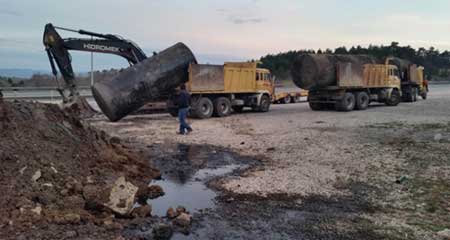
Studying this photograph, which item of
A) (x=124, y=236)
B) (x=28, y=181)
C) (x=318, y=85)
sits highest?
(x=318, y=85)

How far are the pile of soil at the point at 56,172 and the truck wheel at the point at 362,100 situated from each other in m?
17.3

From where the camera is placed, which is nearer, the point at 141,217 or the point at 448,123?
the point at 141,217

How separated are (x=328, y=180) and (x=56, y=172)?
514 cm

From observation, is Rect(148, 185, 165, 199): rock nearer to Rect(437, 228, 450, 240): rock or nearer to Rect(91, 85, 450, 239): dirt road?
Rect(91, 85, 450, 239): dirt road

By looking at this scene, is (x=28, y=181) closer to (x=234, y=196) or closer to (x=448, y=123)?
(x=234, y=196)

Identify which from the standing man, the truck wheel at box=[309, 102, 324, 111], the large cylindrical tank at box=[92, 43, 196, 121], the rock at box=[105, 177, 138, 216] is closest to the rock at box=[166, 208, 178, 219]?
the rock at box=[105, 177, 138, 216]

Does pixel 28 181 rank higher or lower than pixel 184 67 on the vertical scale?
lower

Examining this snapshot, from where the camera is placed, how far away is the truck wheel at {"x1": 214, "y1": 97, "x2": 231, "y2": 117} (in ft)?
73.2

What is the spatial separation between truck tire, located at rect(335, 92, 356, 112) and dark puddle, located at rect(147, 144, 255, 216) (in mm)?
12905

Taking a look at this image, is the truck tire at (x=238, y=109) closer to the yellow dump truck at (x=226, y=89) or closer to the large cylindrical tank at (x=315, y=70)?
the yellow dump truck at (x=226, y=89)

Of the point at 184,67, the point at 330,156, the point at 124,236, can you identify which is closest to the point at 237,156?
the point at 330,156

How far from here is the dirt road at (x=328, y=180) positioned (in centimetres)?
679

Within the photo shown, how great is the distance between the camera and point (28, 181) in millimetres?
7594

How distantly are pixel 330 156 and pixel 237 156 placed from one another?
239cm
